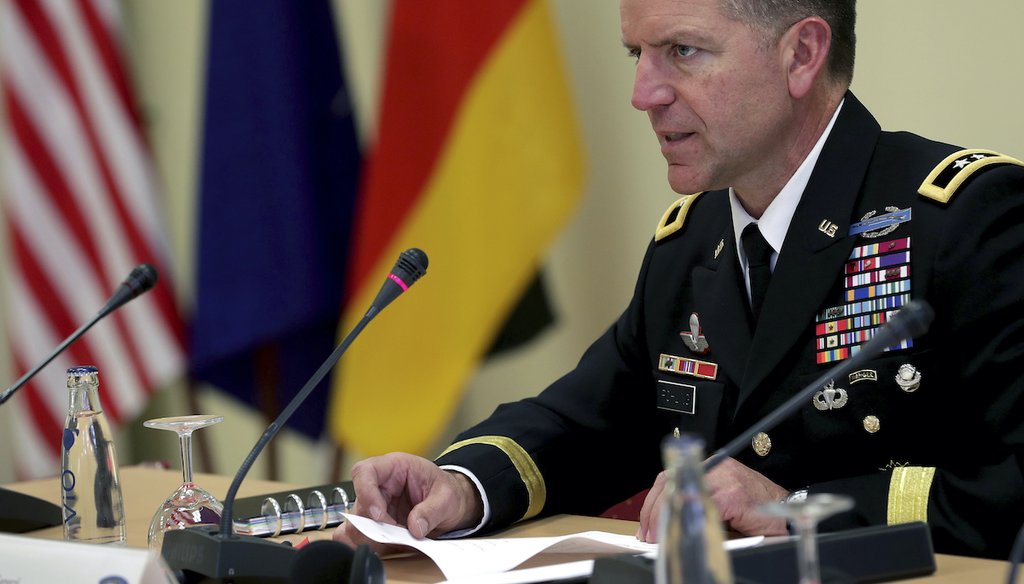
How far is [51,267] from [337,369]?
3.28 ft

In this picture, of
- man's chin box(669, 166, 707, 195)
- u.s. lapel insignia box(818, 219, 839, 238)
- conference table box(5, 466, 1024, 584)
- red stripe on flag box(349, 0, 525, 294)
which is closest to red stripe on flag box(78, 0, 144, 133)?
red stripe on flag box(349, 0, 525, 294)

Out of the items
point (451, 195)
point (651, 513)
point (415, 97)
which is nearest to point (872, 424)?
point (651, 513)

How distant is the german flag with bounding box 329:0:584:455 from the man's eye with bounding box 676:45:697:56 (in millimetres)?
1324

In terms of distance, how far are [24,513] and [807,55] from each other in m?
1.48

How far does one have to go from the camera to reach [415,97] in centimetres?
339

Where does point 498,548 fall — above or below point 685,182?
below

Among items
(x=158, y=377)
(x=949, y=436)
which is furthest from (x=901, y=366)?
(x=158, y=377)

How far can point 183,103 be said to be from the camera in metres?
4.23

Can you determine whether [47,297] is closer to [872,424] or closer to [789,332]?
[789,332]

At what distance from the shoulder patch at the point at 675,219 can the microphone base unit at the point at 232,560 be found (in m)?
1.09

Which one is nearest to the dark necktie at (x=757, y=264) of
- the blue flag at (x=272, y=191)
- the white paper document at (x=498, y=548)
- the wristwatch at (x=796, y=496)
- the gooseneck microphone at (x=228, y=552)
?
the wristwatch at (x=796, y=496)

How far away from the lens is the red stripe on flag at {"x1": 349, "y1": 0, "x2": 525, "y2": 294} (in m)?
3.34

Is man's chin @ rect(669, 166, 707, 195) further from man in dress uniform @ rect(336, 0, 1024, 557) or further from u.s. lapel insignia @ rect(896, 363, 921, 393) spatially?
Result: u.s. lapel insignia @ rect(896, 363, 921, 393)

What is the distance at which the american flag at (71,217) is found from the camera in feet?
12.5
